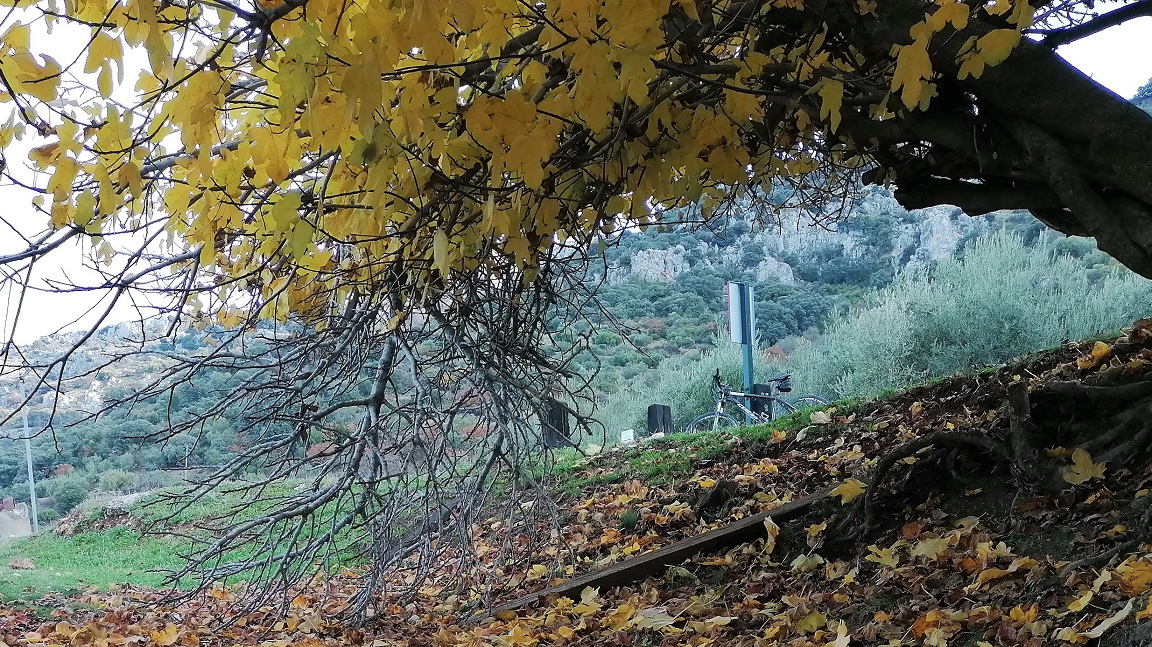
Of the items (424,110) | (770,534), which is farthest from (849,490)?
(424,110)

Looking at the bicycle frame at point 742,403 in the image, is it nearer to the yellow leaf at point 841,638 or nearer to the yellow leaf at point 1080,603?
the yellow leaf at point 841,638

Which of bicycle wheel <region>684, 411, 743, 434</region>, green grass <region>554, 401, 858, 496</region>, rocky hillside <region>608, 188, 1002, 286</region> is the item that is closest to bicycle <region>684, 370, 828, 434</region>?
bicycle wheel <region>684, 411, 743, 434</region>

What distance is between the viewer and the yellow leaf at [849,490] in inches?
122

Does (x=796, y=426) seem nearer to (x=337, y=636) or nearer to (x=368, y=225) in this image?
(x=337, y=636)

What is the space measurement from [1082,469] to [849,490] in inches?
31.2

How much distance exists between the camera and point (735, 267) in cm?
1399

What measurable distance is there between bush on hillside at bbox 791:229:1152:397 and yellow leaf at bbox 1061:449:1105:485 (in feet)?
19.5

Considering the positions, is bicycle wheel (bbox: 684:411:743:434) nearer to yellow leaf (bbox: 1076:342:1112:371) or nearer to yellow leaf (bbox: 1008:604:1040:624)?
yellow leaf (bbox: 1076:342:1112:371)

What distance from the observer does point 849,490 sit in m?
3.11

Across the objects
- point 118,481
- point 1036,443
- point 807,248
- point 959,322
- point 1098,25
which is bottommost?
point 118,481

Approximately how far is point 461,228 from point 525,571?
2.43 metres

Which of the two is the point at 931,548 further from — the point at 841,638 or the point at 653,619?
the point at 653,619

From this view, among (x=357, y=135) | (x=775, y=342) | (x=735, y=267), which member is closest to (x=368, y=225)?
(x=357, y=135)

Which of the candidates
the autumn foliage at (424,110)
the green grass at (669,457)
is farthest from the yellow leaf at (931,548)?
the green grass at (669,457)
